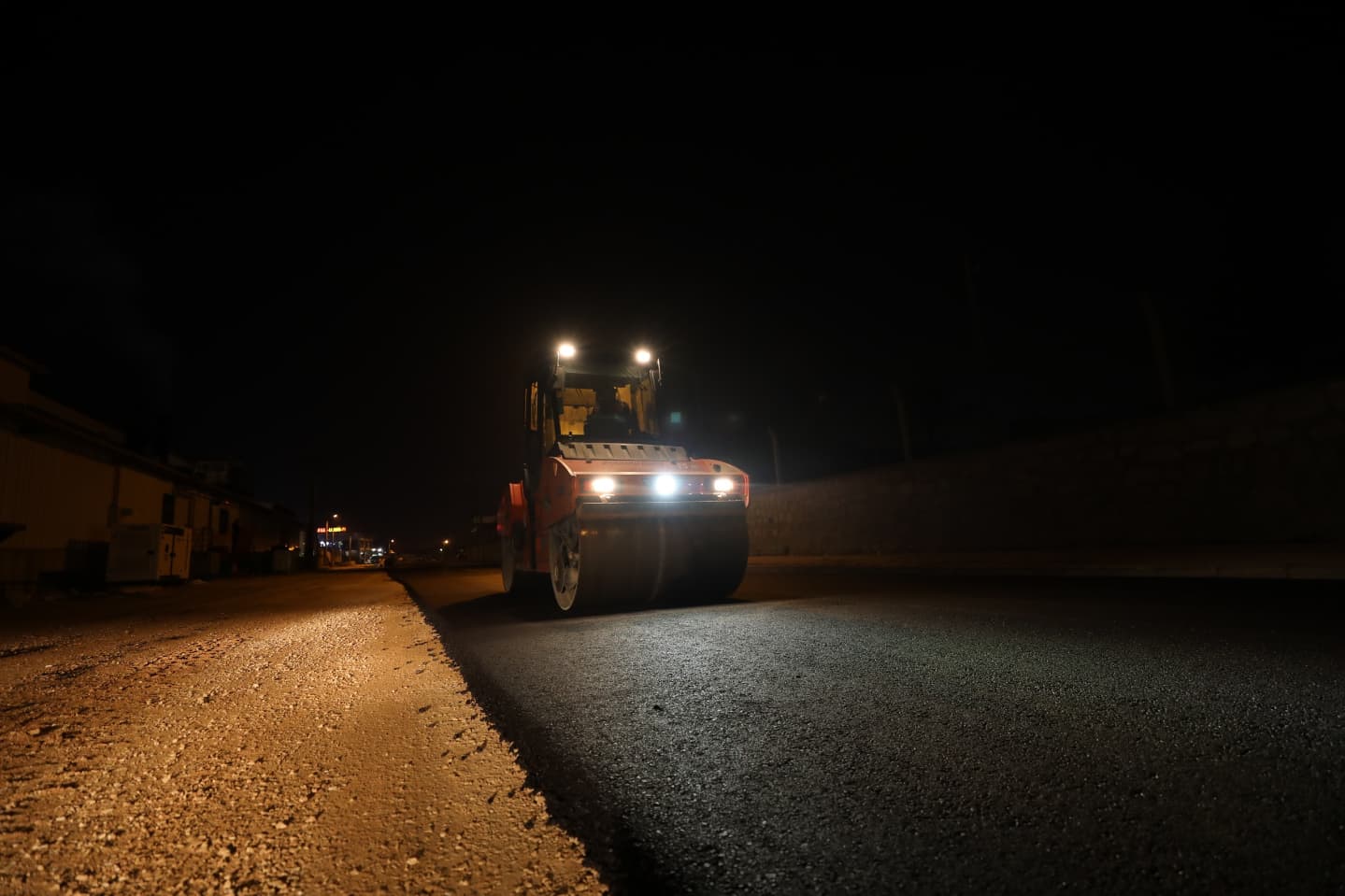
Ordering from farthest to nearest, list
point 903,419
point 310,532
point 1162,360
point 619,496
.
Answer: point 310,532 → point 903,419 → point 1162,360 → point 619,496

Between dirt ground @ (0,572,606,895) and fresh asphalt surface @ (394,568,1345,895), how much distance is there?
173 millimetres

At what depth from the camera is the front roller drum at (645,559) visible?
5.75 meters

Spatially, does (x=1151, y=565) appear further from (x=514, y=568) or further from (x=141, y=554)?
(x=141, y=554)

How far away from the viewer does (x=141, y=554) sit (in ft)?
52.8

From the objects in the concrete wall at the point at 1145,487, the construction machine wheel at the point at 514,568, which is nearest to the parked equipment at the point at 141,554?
the construction machine wheel at the point at 514,568

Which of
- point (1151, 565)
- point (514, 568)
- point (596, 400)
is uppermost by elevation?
point (596, 400)

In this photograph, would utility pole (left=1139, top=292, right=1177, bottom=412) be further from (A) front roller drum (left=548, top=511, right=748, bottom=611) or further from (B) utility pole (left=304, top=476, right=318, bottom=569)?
(B) utility pole (left=304, top=476, right=318, bottom=569)

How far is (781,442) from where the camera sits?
19750 mm

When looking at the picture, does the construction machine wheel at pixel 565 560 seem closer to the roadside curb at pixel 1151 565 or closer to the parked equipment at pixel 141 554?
the roadside curb at pixel 1151 565

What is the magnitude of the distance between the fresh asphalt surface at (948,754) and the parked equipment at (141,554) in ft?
57.9

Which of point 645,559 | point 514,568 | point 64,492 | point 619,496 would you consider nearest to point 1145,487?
point 645,559

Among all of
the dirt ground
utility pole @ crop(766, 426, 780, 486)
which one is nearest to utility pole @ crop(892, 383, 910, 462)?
utility pole @ crop(766, 426, 780, 486)

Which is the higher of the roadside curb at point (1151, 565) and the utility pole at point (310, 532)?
the utility pole at point (310, 532)

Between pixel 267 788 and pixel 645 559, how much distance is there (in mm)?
4213
